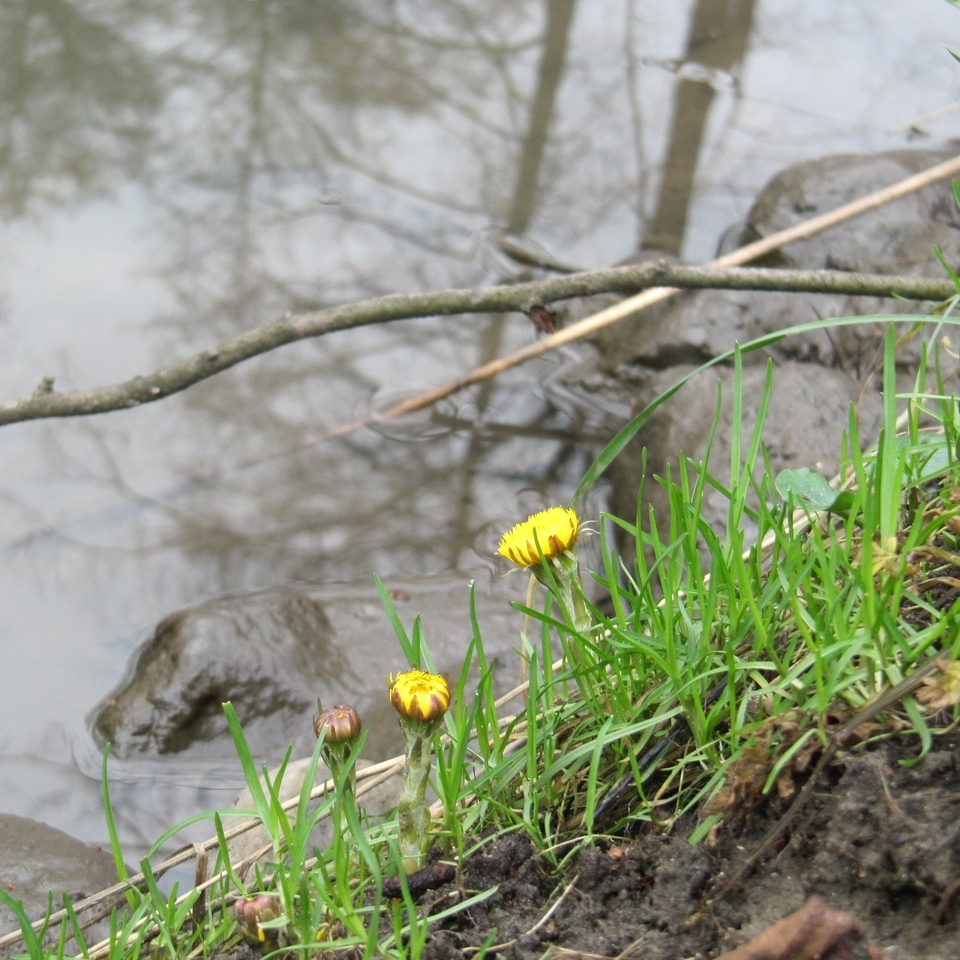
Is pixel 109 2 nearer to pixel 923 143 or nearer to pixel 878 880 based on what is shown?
pixel 923 143

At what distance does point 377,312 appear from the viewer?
3.33 meters

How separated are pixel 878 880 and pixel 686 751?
15.6 inches

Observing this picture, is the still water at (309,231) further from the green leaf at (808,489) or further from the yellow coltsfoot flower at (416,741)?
the green leaf at (808,489)

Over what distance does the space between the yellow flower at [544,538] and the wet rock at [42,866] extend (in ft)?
5.13

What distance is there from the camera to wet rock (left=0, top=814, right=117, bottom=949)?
239 cm

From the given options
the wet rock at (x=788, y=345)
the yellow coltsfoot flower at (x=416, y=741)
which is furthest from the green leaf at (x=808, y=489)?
the wet rock at (x=788, y=345)

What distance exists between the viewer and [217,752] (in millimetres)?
2994

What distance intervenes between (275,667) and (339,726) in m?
1.69

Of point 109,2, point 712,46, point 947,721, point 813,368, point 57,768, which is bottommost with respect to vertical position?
point 57,768

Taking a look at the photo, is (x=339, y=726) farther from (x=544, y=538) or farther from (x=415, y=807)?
(x=544, y=538)

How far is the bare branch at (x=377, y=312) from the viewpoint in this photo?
3.24 metres

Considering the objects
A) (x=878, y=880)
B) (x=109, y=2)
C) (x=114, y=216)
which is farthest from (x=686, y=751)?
(x=109, y=2)

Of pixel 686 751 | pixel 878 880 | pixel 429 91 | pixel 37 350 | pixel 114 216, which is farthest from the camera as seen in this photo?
pixel 429 91

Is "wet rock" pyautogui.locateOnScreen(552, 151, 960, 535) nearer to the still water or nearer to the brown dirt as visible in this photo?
the still water
